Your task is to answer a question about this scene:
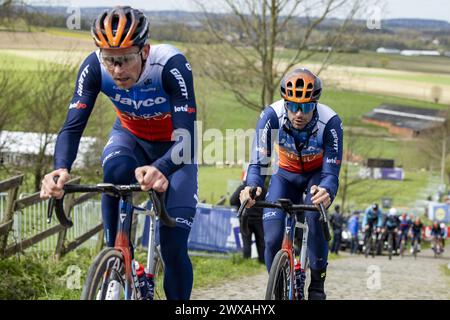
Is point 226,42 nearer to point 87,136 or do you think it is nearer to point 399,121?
point 87,136

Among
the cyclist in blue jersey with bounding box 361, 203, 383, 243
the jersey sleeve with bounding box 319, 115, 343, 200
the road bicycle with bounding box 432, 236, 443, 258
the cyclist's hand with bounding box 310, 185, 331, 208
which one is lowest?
the road bicycle with bounding box 432, 236, 443, 258

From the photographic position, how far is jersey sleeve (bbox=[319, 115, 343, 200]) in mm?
6336

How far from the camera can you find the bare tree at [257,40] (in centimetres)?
2369

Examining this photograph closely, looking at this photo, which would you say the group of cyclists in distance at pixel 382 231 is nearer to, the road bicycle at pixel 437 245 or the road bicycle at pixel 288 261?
the road bicycle at pixel 437 245

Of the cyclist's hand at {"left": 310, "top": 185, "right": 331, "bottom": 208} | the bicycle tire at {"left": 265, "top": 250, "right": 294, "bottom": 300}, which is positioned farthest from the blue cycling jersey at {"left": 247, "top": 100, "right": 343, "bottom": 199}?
the bicycle tire at {"left": 265, "top": 250, "right": 294, "bottom": 300}

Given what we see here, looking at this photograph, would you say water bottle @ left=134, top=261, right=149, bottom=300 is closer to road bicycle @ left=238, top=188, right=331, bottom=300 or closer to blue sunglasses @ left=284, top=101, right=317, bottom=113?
road bicycle @ left=238, top=188, right=331, bottom=300

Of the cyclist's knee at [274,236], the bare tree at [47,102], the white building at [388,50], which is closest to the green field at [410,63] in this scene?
the white building at [388,50]

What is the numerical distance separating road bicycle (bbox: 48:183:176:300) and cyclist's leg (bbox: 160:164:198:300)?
0.19 meters

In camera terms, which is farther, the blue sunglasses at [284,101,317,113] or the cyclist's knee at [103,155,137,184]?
the blue sunglasses at [284,101,317,113]

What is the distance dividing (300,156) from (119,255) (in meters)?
2.50

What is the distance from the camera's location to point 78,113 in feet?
17.0

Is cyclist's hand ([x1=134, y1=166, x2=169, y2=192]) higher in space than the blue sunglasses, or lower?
lower

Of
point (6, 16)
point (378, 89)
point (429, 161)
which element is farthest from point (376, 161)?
point (6, 16)

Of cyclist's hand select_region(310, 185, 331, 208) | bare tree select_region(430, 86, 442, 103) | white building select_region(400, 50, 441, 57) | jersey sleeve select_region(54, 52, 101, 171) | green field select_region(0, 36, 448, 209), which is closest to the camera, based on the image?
jersey sleeve select_region(54, 52, 101, 171)
